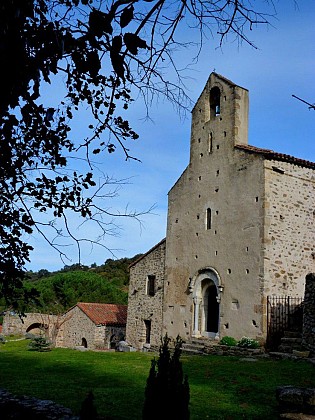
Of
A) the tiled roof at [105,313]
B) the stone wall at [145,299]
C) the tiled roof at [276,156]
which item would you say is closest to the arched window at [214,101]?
the tiled roof at [276,156]

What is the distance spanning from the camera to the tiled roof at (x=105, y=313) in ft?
87.5

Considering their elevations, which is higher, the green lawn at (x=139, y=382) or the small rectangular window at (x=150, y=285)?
the small rectangular window at (x=150, y=285)

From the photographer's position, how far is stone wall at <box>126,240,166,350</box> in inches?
856

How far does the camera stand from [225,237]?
1845 cm

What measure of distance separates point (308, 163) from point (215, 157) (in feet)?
13.0

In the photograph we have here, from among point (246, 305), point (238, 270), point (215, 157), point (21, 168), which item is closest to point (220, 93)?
point (215, 157)

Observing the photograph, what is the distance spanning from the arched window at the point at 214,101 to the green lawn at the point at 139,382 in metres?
11.1

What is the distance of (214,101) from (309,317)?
11.1m

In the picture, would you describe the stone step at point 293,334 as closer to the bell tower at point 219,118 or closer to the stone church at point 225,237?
the stone church at point 225,237

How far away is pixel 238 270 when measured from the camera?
691 inches

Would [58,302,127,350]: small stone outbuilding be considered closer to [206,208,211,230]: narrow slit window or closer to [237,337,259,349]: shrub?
[206,208,211,230]: narrow slit window

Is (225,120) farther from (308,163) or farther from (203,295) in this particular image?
(203,295)

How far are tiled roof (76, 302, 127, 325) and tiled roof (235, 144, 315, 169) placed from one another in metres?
13.7

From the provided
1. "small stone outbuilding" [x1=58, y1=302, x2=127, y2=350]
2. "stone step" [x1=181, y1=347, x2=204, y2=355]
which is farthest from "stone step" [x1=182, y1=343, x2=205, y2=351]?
"small stone outbuilding" [x1=58, y1=302, x2=127, y2=350]
